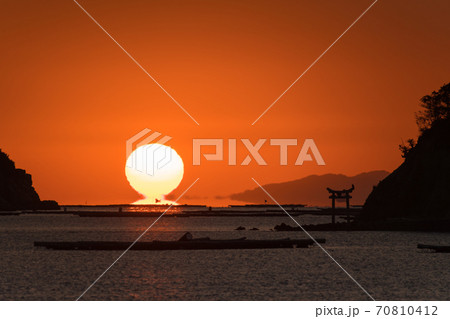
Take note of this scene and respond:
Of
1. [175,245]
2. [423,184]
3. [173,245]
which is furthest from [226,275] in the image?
[423,184]

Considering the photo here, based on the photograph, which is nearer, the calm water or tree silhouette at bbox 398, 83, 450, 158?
the calm water

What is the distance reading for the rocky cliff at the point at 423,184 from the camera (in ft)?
321

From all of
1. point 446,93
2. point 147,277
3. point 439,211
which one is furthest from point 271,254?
point 446,93

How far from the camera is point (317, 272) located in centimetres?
4978

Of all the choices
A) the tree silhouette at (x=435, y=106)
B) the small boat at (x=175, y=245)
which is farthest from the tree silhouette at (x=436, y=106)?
the small boat at (x=175, y=245)

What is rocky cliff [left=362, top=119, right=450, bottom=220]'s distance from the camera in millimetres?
97750

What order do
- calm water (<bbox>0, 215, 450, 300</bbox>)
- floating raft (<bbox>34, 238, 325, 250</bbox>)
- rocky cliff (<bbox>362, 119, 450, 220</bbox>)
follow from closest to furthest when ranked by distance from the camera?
calm water (<bbox>0, 215, 450, 300</bbox>) < floating raft (<bbox>34, 238, 325, 250</bbox>) < rocky cliff (<bbox>362, 119, 450, 220</bbox>)

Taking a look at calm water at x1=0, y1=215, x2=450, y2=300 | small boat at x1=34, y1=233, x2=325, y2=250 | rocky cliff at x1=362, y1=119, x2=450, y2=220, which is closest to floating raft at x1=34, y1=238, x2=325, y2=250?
small boat at x1=34, y1=233, x2=325, y2=250

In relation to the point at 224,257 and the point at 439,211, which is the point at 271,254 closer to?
the point at 224,257

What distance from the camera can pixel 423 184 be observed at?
338ft

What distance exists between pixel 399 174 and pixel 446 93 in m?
19.7

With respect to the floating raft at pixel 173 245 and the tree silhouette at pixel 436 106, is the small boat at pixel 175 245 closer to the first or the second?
the floating raft at pixel 173 245

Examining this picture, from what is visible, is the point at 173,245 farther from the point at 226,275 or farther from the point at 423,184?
the point at 423,184

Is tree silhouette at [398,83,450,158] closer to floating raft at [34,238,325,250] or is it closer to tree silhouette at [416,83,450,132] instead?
tree silhouette at [416,83,450,132]
